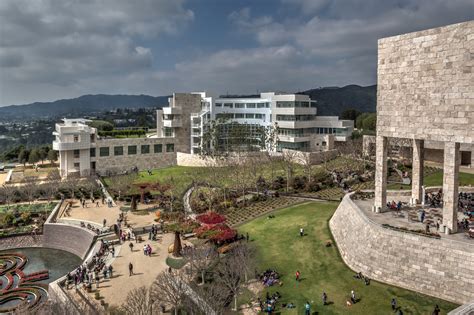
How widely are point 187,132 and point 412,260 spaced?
280 feet

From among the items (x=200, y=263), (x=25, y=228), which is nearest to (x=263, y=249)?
(x=200, y=263)

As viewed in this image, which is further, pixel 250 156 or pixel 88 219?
pixel 250 156

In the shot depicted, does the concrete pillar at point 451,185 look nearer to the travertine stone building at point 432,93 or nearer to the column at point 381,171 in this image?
the travertine stone building at point 432,93

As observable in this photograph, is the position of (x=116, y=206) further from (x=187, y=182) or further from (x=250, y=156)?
(x=250, y=156)

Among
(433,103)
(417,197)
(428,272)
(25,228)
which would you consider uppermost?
(433,103)

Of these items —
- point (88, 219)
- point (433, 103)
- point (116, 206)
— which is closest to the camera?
point (433, 103)

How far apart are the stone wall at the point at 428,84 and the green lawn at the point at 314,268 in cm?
1382

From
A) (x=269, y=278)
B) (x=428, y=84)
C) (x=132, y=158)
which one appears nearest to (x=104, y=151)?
(x=132, y=158)

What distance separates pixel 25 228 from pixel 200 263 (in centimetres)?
4182

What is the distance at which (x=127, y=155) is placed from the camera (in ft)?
332

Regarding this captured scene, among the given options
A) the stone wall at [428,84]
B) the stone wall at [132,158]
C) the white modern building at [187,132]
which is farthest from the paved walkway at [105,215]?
the stone wall at [428,84]

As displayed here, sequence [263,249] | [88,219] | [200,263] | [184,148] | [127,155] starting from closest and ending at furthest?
[200,263]
[263,249]
[88,219]
[127,155]
[184,148]

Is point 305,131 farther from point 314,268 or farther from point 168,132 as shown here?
point 314,268

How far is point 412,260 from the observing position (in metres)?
33.4
